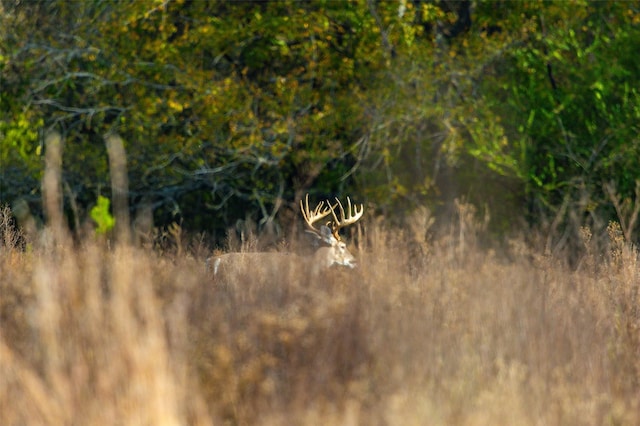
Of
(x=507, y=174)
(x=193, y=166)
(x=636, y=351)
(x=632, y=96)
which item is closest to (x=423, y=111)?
(x=507, y=174)

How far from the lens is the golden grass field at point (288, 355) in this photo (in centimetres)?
409

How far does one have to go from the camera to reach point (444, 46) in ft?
50.7

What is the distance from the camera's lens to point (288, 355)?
15.3ft

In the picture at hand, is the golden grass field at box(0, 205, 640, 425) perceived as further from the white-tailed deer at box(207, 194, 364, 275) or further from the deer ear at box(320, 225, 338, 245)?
the deer ear at box(320, 225, 338, 245)

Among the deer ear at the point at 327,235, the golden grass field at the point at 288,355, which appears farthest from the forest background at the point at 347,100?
the golden grass field at the point at 288,355

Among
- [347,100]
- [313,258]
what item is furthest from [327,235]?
[347,100]

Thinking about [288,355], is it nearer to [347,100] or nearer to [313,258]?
[313,258]

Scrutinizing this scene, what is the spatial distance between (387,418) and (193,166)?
1202 cm

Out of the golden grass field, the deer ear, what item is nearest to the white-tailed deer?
the deer ear

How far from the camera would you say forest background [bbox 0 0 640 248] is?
563 inches

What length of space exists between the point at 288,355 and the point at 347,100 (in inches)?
403

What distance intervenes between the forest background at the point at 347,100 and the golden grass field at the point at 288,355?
8221 mm

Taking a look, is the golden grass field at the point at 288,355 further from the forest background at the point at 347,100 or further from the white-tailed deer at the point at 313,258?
the forest background at the point at 347,100

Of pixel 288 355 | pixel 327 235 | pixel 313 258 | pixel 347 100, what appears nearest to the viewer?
pixel 288 355
